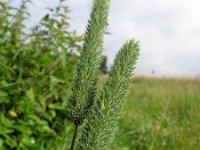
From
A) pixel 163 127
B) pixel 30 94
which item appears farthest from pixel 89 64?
pixel 163 127

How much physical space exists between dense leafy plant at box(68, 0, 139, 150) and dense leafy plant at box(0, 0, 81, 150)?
2.79 meters

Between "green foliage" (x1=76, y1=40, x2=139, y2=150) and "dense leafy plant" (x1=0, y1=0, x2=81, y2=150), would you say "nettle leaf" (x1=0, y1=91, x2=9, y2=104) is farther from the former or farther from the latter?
"green foliage" (x1=76, y1=40, x2=139, y2=150)

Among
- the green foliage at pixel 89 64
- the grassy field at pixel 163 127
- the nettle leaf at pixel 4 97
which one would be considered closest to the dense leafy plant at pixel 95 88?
the green foliage at pixel 89 64

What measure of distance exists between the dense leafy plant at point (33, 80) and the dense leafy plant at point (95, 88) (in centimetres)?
279

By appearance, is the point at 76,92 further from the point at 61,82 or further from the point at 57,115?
the point at 57,115

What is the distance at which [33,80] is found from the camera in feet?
14.4

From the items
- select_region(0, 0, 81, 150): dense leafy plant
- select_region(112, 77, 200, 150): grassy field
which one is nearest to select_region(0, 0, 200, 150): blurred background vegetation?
select_region(0, 0, 81, 150): dense leafy plant

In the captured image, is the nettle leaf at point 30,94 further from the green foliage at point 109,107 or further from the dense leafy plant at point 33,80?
the green foliage at point 109,107

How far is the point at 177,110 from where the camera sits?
11.2m

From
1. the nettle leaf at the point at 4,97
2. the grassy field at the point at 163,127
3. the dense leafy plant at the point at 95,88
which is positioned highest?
the dense leafy plant at the point at 95,88

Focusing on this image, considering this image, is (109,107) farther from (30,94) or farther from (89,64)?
(30,94)

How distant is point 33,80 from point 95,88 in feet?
10.2

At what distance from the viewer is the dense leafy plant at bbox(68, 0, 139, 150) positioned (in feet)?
3.89

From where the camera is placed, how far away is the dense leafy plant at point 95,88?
1186 mm
